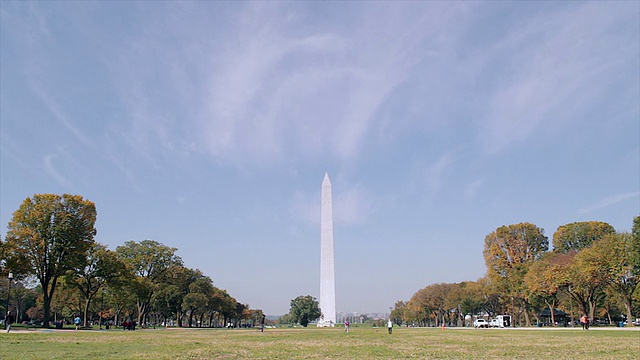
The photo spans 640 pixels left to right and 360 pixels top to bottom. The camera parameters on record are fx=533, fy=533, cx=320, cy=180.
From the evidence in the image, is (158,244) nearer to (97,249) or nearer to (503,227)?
(97,249)

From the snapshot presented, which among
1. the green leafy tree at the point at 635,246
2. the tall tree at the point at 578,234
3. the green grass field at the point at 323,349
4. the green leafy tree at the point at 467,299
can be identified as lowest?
the green grass field at the point at 323,349

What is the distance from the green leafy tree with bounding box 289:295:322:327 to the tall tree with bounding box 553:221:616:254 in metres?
47.4

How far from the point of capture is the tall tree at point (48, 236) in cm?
4609

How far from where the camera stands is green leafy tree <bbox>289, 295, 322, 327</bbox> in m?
103

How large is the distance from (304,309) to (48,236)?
62637 mm

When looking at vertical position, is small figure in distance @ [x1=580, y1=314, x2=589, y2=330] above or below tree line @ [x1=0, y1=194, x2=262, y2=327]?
below

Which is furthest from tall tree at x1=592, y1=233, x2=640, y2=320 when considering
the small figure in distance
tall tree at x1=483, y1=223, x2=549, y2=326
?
tall tree at x1=483, y1=223, x2=549, y2=326

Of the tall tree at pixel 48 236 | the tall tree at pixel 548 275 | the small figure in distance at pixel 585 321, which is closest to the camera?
the small figure in distance at pixel 585 321

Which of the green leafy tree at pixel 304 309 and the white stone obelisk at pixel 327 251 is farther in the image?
the green leafy tree at pixel 304 309

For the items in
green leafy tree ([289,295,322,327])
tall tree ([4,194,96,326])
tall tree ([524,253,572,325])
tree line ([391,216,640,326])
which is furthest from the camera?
green leafy tree ([289,295,322,327])

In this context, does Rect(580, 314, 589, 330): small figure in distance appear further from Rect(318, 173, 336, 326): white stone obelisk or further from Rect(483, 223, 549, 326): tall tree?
Rect(318, 173, 336, 326): white stone obelisk

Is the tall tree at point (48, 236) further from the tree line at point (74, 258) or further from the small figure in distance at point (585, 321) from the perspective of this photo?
the small figure in distance at point (585, 321)

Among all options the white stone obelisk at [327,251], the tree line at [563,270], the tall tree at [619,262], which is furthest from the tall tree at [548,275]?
the white stone obelisk at [327,251]

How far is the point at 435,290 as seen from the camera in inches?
4316
